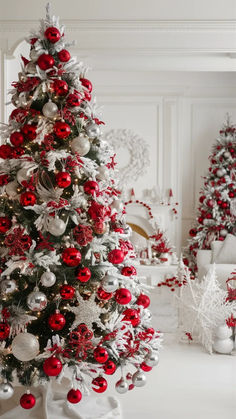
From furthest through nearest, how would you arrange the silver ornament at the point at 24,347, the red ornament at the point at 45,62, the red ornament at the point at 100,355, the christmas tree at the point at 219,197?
1. the christmas tree at the point at 219,197
2. the red ornament at the point at 45,62
3. the red ornament at the point at 100,355
4. the silver ornament at the point at 24,347

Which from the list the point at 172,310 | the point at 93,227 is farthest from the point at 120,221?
the point at 172,310

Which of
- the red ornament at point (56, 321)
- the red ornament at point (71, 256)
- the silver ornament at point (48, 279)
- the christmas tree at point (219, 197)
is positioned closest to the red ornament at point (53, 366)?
the red ornament at point (56, 321)

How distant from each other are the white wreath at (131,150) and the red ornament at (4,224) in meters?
5.88

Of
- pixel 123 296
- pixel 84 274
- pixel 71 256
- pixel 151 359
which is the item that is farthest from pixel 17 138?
pixel 151 359

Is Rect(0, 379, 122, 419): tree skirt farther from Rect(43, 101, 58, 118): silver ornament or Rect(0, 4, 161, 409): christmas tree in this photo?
Rect(43, 101, 58, 118): silver ornament

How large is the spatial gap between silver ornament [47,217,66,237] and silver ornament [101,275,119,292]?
0.36 meters

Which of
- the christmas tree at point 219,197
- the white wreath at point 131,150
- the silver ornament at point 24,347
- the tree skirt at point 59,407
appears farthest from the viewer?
the white wreath at point 131,150

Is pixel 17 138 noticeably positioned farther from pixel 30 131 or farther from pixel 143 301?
pixel 143 301

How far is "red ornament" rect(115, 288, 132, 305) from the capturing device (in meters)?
2.78

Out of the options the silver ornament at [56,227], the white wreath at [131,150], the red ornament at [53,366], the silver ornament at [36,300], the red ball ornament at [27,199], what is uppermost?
the white wreath at [131,150]

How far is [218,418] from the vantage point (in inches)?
121

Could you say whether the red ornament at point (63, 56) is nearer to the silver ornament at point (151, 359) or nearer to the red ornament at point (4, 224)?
the red ornament at point (4, 224)

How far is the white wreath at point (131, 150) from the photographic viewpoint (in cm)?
857

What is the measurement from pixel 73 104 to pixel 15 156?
1.46ft
